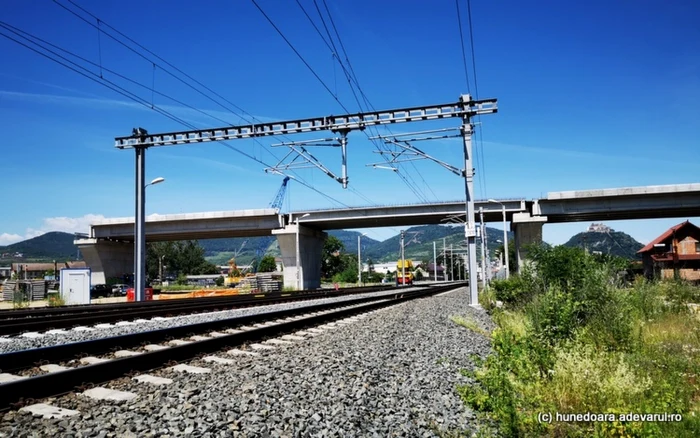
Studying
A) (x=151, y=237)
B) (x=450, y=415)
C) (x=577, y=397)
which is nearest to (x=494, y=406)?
(x=450, y=415)

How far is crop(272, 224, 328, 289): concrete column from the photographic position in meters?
59.8

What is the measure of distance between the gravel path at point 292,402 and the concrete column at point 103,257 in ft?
213

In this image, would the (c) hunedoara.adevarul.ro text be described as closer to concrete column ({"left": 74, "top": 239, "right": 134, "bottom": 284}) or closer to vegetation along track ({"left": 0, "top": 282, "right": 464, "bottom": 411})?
vegetation along track ({"left": 0, "top": 282, "right": 464, "bottom": 411})

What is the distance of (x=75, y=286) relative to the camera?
2958 centimetres

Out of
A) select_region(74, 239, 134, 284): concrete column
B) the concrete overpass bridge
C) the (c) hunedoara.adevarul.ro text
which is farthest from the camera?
select_region(74, 239, 134, 284): concrete column

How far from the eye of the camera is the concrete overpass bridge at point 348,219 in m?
51.7

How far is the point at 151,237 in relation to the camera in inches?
2862

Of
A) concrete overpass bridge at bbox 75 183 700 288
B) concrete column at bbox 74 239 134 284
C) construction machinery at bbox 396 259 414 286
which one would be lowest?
construction machinery at bbox 396 259 414 286

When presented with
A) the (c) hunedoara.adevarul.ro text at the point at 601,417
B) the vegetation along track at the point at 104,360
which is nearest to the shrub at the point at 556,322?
the (c) hunedoara.adevarul.ro text at the point at 601,417

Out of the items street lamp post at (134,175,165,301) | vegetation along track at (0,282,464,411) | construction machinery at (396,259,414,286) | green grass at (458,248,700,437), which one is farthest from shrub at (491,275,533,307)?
construction machinery at (396,259,414,286)

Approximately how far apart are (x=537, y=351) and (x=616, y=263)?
7307 mm

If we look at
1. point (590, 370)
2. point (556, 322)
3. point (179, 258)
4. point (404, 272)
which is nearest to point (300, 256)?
point (404, 272)

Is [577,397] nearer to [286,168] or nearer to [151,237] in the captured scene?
[286,168]

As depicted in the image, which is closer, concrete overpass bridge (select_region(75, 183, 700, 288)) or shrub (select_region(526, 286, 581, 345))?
shrub (select_region(526, 286, 581, 345))
